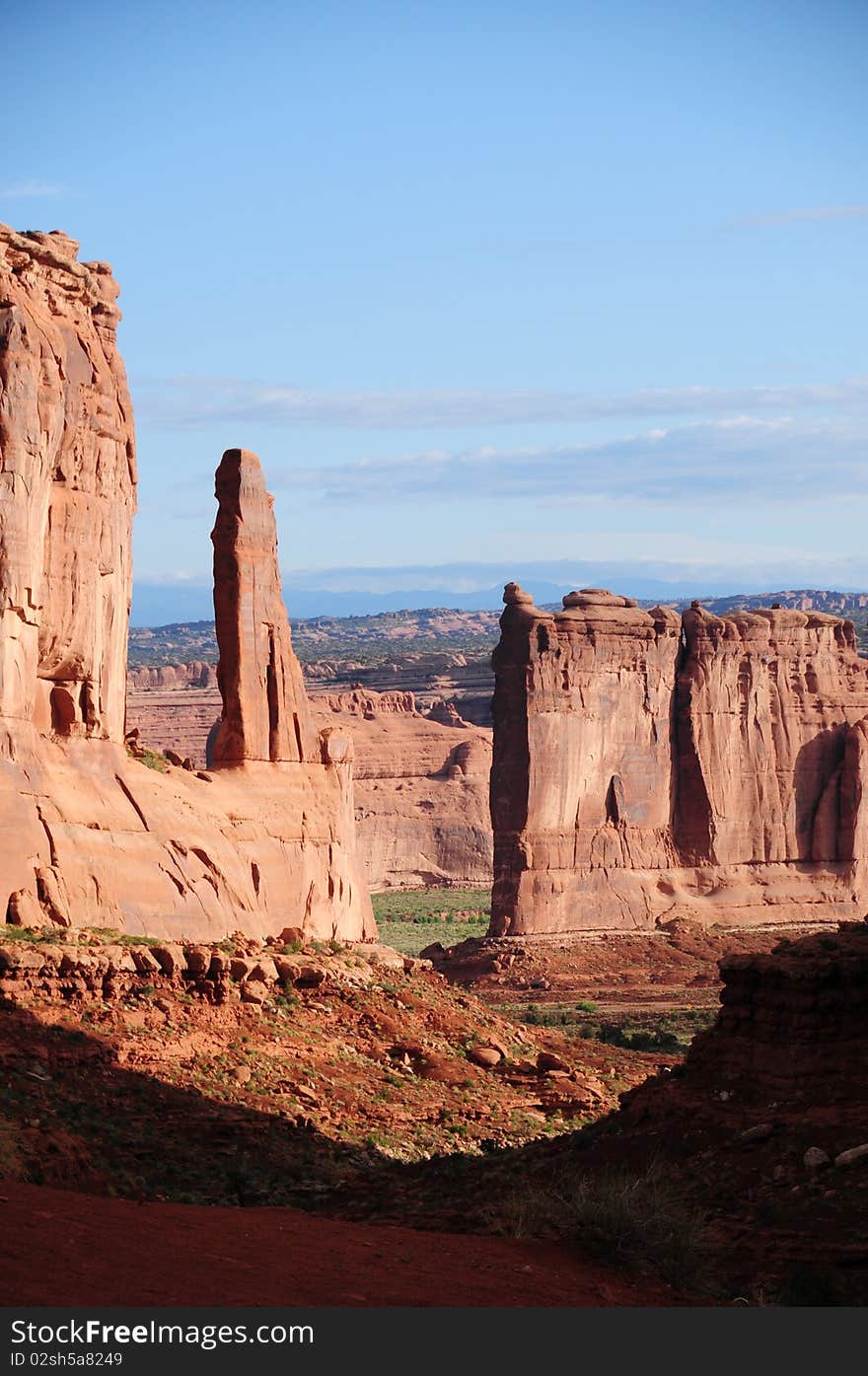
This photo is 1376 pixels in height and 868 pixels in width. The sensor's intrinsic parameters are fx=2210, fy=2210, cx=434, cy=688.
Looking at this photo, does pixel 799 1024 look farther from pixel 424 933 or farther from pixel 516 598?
pixel 424 933

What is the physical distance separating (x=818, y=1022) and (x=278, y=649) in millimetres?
19643

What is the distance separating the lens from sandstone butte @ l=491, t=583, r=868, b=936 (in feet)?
239

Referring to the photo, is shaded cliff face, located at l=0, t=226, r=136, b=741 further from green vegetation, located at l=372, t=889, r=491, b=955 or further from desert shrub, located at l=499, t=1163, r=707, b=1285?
green vegetation, located at l=372, t=889, r=491, b=955

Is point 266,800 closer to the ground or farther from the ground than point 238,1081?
farther from the ground

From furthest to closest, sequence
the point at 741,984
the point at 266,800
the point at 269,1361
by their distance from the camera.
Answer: the point at 266,800, the point at 741,984, the point at 269,1361

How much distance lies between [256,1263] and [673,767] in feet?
201

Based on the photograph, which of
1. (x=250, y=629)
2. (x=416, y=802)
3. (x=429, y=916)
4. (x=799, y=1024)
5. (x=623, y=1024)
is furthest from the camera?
(x=416, y=802)

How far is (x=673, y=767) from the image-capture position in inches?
3098

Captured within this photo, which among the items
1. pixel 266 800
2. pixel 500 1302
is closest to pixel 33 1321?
pixel 500 1302

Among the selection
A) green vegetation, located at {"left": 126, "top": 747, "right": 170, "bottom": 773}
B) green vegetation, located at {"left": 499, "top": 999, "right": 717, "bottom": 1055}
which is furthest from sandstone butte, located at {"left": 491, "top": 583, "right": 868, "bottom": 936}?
green vegetation, located at {"left": 126, "top": 747, "right": 170, "bottom": 773}

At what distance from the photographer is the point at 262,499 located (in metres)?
40.3

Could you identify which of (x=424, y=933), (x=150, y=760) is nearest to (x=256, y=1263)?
(x=150, y=760)

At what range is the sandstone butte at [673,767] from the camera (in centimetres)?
7275

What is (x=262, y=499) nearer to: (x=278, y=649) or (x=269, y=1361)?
(x=278, y=649)
